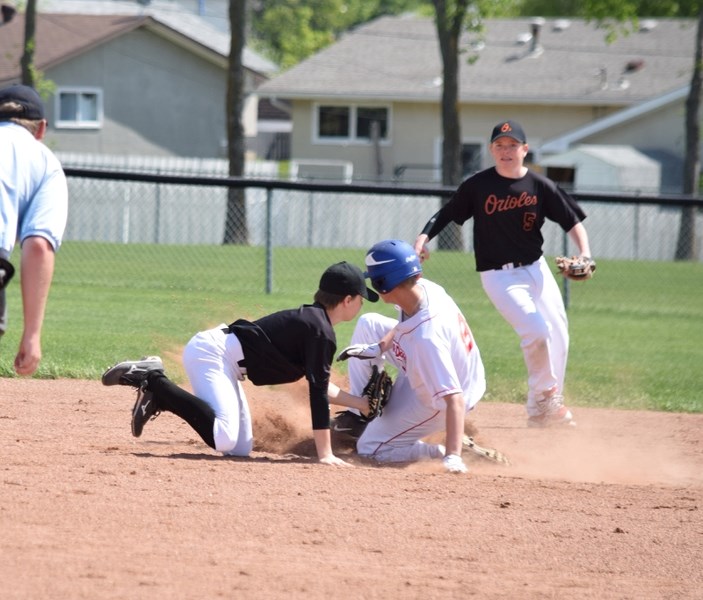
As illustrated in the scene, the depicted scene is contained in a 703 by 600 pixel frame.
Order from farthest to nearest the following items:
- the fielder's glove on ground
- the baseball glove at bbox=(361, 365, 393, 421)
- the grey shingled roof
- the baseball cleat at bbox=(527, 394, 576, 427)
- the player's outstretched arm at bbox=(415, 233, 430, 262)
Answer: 1. the grey shingled roof
2. the baseball cleat at bbox=(527, 394, 576, 427)
3. the player's outstretched arm at bbox=(415, 233, 430, 262)
4. the fielder's glove on ground
5. the baseball glove at bbox=(361, 365, 393, 421)

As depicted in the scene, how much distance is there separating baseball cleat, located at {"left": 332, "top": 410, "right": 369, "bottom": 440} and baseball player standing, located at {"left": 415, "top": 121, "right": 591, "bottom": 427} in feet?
4.60

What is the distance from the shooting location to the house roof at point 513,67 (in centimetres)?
3756

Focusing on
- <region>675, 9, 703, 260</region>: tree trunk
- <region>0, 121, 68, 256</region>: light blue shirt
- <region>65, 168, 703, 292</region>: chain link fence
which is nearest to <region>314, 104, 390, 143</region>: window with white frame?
<region>675, 9, 703, 260</region>: tree trunk

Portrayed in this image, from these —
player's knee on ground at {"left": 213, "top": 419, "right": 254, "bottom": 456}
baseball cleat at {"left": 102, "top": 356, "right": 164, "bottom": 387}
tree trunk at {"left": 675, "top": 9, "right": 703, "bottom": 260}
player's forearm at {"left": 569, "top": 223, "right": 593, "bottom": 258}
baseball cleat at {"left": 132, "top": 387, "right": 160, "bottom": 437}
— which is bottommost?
player's knee on ground at {"left": 213, "top": 419, "right": 254, "bottom": 456}

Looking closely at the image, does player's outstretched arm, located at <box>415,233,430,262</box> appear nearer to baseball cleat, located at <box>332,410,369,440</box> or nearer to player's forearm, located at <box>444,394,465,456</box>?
baseball cleat, located at <box>332,410,369,440</box>

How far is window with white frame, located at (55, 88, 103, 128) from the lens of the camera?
3825cm

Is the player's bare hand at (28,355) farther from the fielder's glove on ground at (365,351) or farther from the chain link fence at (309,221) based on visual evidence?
the chain link fence at (309,221)

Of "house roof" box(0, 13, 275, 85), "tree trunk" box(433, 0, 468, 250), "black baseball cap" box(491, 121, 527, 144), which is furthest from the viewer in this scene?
"house roof" box(0, 13, 275, 85)

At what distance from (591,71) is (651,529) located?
1387 inches

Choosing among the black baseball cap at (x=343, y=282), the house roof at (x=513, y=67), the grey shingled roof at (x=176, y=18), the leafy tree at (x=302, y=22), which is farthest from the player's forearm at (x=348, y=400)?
the leafy tree at (x=302, y=22)

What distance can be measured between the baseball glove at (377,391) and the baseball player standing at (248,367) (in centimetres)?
27

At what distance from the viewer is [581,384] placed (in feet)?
33.8

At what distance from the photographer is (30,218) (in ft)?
15.1

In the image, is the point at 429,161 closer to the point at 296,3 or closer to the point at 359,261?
the point at 359,261
